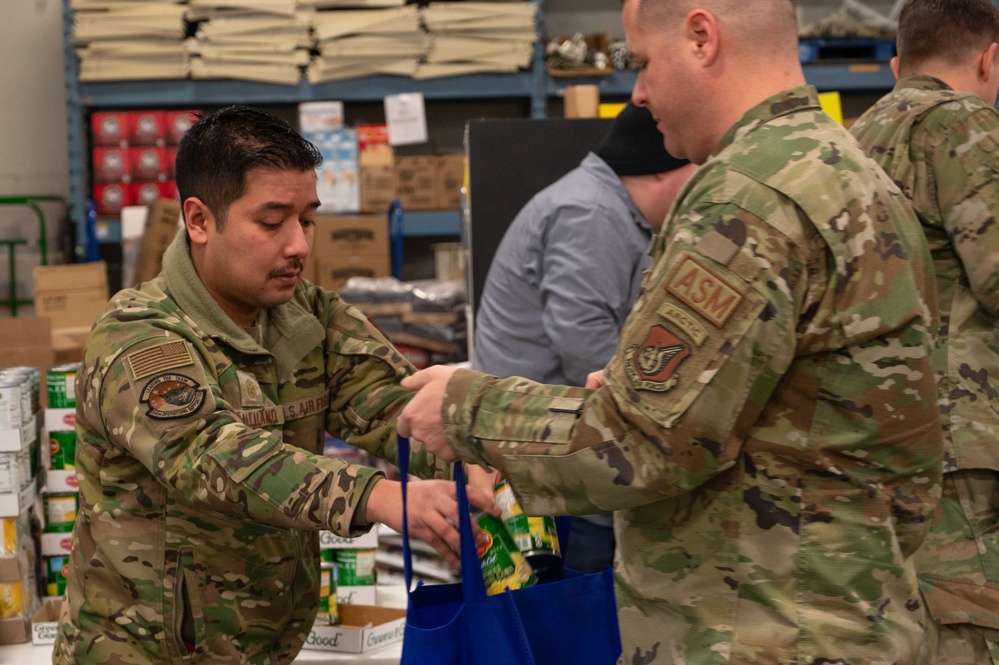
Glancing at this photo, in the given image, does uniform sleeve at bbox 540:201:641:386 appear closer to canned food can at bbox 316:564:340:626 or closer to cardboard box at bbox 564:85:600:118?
canned food can at bbox 316:564:340:626

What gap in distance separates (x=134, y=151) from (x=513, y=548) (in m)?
5.35

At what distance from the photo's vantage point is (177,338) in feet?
5.25

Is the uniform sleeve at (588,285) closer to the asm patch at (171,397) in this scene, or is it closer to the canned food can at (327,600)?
the canned food can at (327,600)

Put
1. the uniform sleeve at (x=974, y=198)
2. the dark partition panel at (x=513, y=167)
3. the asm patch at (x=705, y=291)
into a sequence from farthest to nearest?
the dark partition panel at (x=513, y=167) → the uniform sleeve at (x=974, y=198) → the asm patch at (x=705, y=291)

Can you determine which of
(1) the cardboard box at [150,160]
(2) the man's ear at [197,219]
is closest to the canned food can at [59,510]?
(2) the man's ear at [197,219]

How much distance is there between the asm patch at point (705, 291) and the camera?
1.13 m

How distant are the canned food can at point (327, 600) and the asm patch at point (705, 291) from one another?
1728 mm

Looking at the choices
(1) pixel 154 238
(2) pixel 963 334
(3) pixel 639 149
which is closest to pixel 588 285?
(3) pixel 639 149

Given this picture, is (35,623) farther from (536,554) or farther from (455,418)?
(455,418)

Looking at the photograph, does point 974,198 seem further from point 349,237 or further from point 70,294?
point 349,237

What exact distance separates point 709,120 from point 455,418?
471 millimetres

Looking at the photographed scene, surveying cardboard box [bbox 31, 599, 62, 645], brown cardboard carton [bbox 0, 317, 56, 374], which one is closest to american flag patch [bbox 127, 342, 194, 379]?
cardboard box [bbox 31, 599, 62, 645]

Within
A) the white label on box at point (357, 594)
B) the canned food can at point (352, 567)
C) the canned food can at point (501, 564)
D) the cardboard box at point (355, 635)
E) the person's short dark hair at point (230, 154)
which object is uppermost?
the person's short dark hair at point (230, 154)

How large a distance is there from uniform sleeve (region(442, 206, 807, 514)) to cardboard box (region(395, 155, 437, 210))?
515 cm
